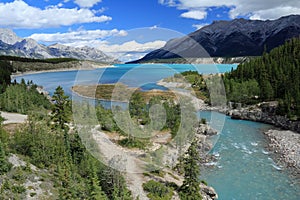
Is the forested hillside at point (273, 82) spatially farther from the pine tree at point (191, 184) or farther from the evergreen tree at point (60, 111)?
the evergreen tree at point (60, 111)

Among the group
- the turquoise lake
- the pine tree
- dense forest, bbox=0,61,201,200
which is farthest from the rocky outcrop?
the pine tree

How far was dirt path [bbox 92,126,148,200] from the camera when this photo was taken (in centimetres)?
2128

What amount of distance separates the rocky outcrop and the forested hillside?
1575 mm

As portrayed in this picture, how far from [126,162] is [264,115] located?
3794 centimetres

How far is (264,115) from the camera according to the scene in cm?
5341

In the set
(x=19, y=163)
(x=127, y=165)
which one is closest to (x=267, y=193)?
(x=127, y=165)

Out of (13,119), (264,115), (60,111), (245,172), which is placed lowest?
(245,172)

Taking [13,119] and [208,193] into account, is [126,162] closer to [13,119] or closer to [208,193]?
[208,193]

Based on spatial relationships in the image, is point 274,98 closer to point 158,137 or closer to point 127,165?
point 158,137

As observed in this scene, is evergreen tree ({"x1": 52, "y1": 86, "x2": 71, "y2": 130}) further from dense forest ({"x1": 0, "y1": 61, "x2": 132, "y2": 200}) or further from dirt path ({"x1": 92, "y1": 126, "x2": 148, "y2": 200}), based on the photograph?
dirt path ({"x1": 92, "y1": 126, "x2": 148, "y2": 200})

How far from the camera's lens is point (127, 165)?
993 inches

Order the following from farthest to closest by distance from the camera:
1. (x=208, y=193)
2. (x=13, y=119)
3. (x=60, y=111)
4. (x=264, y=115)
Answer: (x=264, y=115) < (x=13, y=119) < (x=60, y=111) < (x=208, y=193)

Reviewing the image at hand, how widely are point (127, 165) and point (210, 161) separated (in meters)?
11.6

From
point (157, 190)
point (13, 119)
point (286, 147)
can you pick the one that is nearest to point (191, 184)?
point (157, 190)
